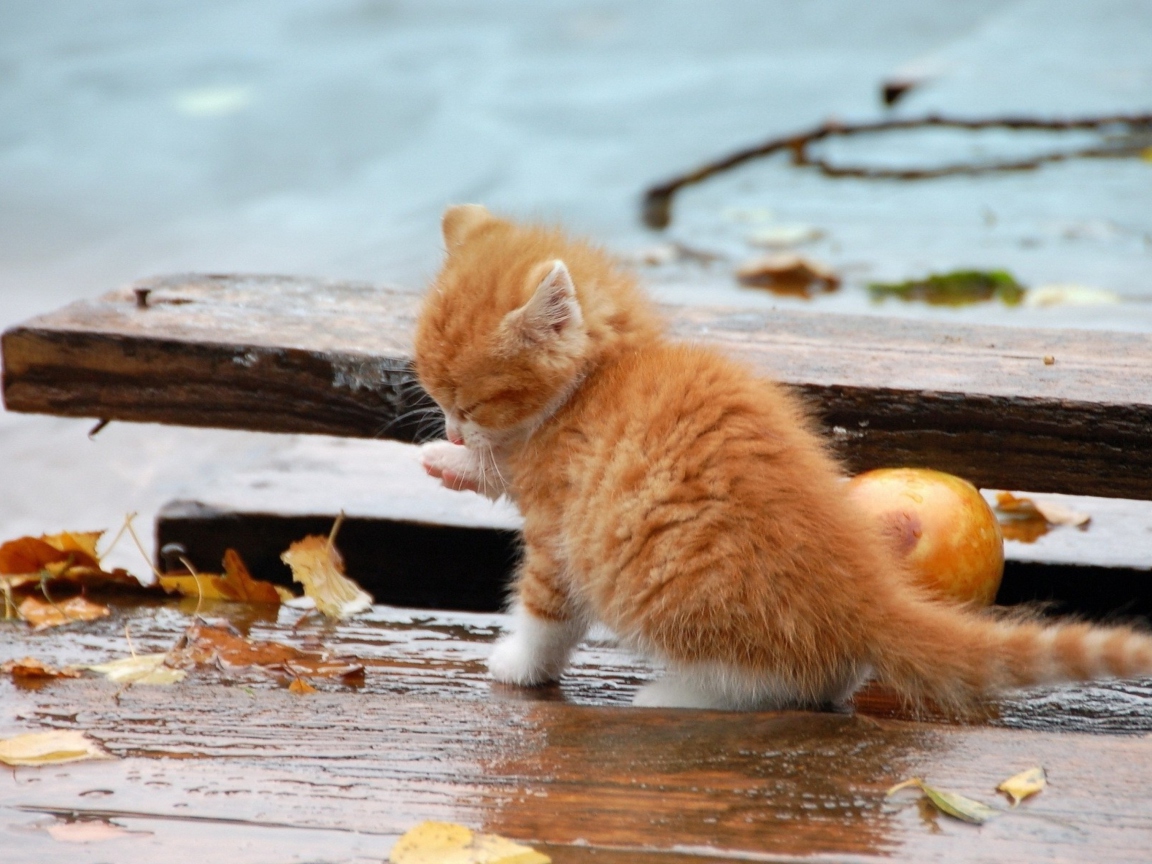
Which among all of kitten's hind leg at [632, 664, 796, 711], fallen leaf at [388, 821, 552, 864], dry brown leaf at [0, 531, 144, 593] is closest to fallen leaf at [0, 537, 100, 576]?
dry brown leaf at [0, 531, 144, 593]

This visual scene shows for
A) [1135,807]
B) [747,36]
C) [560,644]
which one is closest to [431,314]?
[560,644]

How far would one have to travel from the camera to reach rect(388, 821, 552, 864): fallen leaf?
176 centimetres

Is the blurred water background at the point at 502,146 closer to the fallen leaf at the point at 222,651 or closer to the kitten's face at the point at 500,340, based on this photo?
the fallen leaf at the point at 222,651

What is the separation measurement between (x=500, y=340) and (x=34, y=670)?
3.52 ft

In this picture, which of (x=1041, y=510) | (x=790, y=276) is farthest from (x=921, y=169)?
(x=1041, y=510)

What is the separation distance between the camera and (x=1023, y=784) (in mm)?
1974

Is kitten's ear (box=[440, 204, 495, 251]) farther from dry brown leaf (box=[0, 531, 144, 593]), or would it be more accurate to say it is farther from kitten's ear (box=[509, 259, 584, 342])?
dry brown leaf (box=[0, 531, 144, 593])

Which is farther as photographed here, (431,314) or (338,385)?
(338,385)

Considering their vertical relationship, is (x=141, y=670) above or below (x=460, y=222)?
below

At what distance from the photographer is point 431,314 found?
2635 millimetres

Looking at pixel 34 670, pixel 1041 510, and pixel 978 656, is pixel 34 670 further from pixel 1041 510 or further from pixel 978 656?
pixel 1041 510

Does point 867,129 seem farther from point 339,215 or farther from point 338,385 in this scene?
point 338,385

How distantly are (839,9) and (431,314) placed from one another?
12.1m

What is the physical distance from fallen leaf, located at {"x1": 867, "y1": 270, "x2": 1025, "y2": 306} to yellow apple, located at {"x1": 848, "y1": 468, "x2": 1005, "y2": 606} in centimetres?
353
